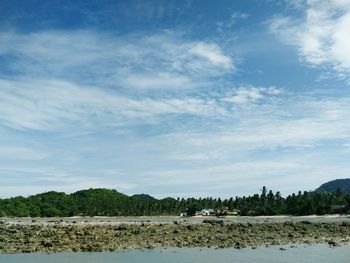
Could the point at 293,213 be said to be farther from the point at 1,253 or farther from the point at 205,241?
the point at 1,253

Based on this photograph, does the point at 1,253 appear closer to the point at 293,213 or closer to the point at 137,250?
the point at 137,250

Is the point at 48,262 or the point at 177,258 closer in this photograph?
the point at 48,262

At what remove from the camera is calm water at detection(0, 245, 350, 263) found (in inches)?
1601

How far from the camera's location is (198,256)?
43.3 m

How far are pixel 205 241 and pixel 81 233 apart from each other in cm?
1653

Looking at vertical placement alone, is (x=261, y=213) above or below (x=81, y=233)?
above

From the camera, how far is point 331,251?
47.3 m

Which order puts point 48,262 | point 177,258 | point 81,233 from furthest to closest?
1. point 81,233
2. point 177,258
3. point 48,262

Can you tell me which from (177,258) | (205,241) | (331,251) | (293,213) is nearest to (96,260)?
(177,258)

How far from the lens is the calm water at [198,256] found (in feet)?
133

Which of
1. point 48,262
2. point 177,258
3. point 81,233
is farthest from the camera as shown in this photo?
point 81,233

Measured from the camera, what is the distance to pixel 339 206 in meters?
182

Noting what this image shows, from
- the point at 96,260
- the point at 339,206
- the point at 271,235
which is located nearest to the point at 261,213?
the point at 339,206

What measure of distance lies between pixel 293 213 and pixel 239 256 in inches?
5453
